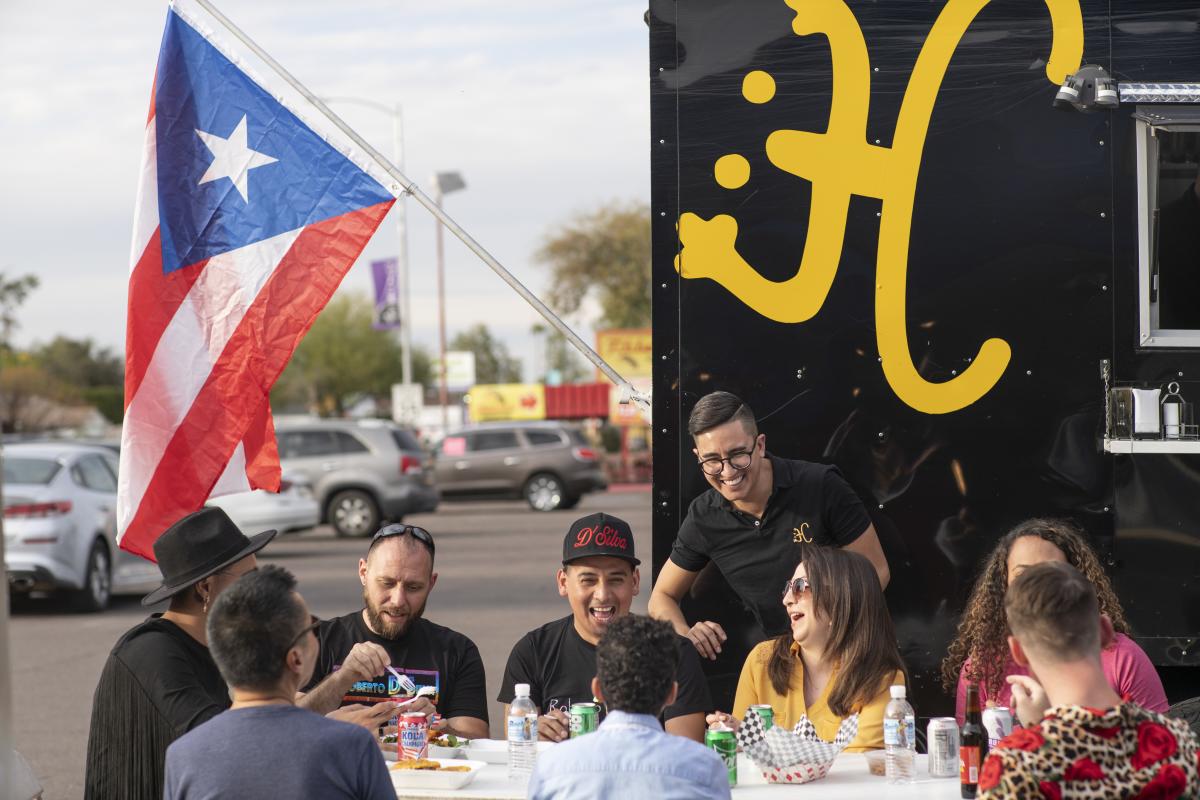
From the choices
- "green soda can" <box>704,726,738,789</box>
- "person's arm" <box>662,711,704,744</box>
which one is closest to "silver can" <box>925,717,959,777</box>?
"green soda can" <box>704,726,738,789</box>

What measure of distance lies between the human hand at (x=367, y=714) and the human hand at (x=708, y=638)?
3.76 ft

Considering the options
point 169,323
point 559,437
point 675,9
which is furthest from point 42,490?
point 559,437

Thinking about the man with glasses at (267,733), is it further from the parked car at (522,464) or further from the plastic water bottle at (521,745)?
the parked car at (522,464)

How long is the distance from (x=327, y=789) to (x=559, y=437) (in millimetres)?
25898

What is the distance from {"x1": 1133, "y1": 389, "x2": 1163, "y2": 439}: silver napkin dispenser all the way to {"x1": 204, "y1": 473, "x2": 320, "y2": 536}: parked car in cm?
1457

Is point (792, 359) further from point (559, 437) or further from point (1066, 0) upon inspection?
point (559, 437)

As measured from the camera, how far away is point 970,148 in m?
5.04

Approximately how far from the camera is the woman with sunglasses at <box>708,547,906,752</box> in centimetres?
447

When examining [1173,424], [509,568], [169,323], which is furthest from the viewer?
[509,568]

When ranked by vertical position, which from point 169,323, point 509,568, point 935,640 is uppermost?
point 169,323

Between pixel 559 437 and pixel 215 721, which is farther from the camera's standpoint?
pixel 559 437

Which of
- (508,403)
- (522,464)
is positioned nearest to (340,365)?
(508,403)

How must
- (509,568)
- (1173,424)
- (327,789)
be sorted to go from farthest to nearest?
(509,568), (1173,424), (327,789)

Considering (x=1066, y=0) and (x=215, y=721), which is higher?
(x=1066, y=0)
